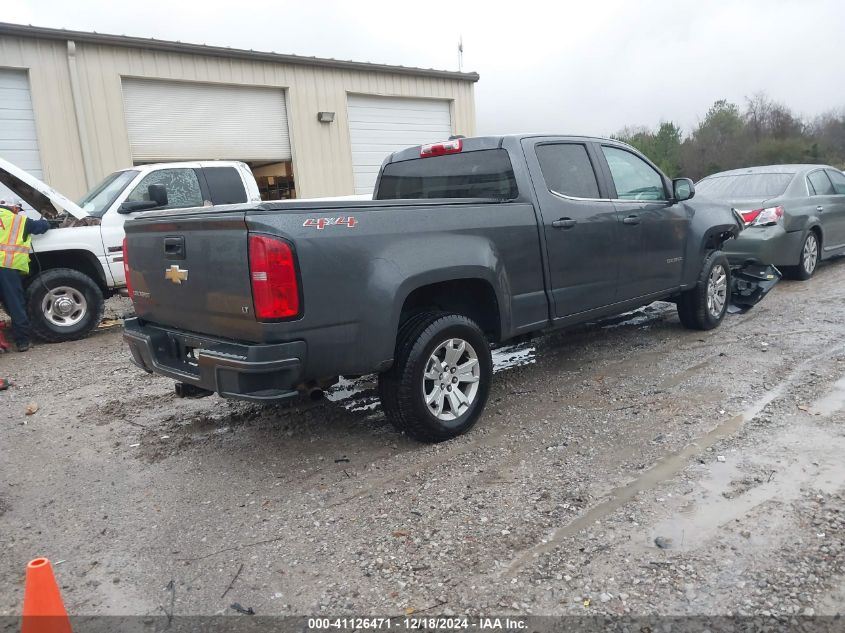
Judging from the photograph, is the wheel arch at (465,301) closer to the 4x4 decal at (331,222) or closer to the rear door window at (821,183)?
the 4x4 decal at (331,222)

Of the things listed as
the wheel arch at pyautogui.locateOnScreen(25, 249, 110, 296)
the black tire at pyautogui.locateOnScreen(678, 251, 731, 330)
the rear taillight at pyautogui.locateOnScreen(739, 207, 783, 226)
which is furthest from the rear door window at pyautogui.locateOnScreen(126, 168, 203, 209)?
the rear taillight at pyautogui.locateOnScreen(739, 207, 783, 226)

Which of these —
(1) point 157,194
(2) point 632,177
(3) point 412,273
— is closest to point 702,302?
(2) point 632,177

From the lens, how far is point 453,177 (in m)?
5.25

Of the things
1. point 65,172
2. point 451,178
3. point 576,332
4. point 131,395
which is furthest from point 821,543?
point 65,172

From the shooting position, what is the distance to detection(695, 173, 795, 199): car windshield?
9.26m

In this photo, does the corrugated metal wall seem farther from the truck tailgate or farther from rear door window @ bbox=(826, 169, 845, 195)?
rear door window @ bbox=(826, 169, 845, 195)

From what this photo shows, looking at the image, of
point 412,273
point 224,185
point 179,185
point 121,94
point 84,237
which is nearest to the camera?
point 412,273

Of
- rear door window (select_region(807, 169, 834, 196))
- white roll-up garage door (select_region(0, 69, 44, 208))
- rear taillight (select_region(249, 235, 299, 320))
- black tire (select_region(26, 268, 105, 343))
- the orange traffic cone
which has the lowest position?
the orange traffic cone

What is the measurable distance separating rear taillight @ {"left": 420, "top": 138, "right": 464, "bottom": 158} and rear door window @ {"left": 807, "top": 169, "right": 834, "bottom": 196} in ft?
22.5

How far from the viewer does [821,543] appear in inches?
116

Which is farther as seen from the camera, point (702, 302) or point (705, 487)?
point (702, 302)

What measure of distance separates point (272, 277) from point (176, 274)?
2.89 ft

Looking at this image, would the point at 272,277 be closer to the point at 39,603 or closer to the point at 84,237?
the point at 39,603

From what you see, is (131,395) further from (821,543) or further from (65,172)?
(65,172)
